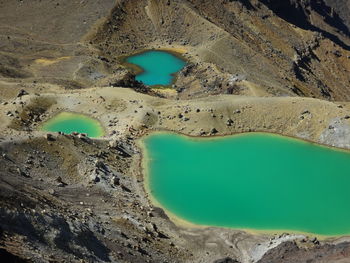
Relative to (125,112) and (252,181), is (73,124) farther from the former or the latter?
(252,181)

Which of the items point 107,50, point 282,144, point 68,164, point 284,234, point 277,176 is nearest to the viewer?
point 284,234

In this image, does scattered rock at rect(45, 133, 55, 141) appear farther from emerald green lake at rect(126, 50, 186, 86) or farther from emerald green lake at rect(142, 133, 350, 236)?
emerald green lake at rect(126, 50, 186, 86)

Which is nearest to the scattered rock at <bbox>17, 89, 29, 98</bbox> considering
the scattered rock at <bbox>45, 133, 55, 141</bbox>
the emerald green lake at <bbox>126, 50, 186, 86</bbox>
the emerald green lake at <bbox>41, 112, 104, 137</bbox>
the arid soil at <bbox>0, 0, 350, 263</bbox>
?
the arid soil at <bbox>0, 0, 350, 263</bbox>

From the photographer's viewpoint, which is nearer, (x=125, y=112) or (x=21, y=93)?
(x=125, y=112)

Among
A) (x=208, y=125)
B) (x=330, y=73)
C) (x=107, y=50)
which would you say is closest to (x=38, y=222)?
(x=208, y=125)

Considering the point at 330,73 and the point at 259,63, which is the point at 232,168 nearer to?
the point at 259,63

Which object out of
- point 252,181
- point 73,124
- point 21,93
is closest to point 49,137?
point 73,124
